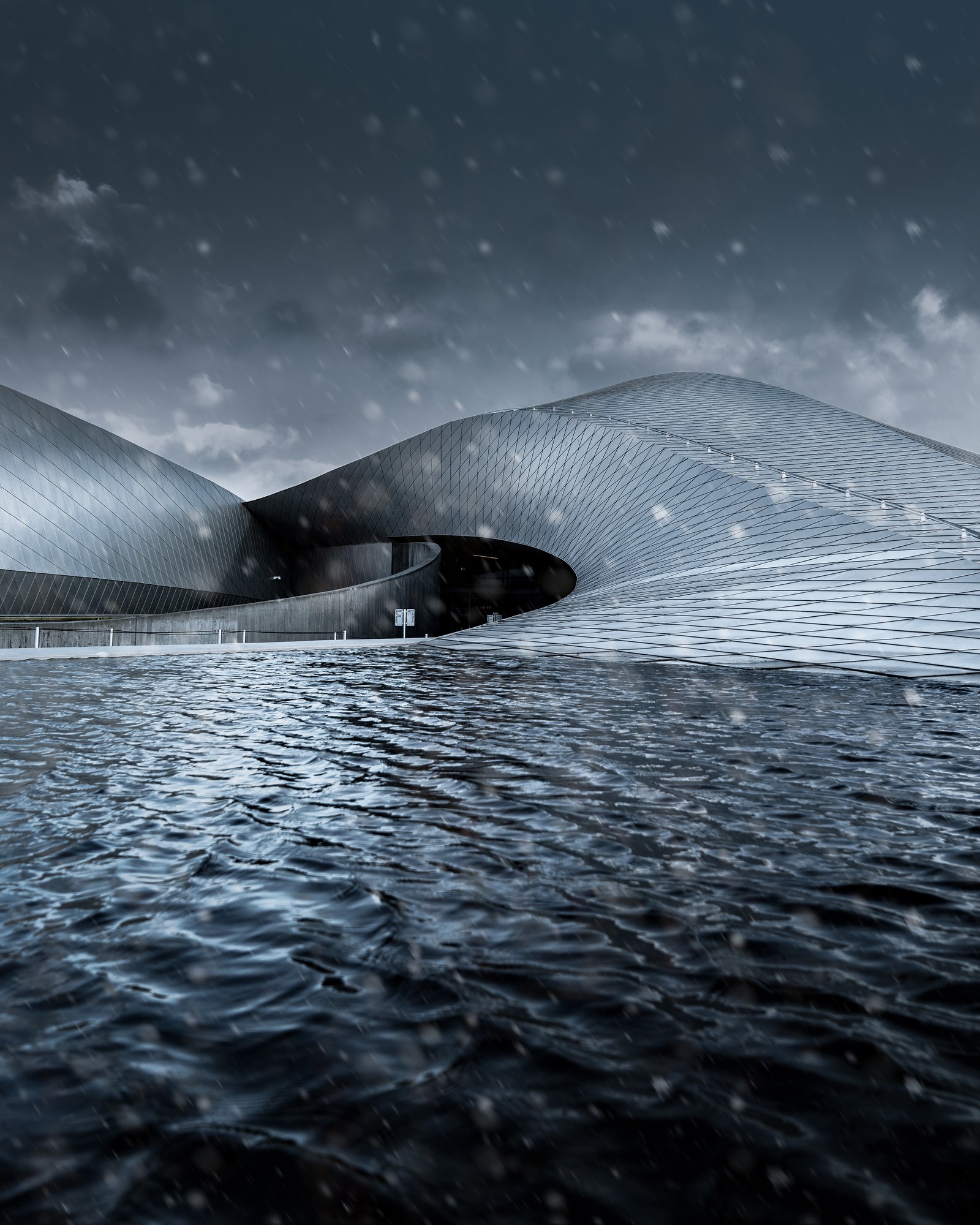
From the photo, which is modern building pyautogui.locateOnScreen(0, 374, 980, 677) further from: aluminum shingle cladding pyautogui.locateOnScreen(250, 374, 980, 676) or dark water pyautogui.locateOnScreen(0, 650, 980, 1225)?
dark water pyautogui.locateOnScreen(0, 650, 980, 1225)

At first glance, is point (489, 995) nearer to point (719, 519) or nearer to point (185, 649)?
point (185, 649)

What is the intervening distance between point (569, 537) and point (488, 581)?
883 inches

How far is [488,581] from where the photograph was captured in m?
53.2

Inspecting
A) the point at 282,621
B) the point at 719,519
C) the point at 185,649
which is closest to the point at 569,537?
the point at 719,519

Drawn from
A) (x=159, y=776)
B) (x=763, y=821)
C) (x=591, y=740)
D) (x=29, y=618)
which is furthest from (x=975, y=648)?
(x=29, y=618)

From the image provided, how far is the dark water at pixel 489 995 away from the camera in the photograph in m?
1.40

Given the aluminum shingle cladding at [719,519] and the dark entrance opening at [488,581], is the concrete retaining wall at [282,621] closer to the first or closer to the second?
the dark entrance opening at [488,581]

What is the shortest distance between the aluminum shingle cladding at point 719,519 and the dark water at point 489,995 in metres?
8.89

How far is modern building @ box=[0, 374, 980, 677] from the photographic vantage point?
14.1 meters

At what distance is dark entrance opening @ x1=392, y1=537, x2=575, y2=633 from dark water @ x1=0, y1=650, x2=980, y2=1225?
1489 inches

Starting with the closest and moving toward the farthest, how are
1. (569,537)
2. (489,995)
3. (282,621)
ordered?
(489,995), (569,537), (282,621)

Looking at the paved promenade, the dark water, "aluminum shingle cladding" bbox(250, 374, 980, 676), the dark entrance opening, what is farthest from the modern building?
the dark water

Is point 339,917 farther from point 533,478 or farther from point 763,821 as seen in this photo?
point 533,478

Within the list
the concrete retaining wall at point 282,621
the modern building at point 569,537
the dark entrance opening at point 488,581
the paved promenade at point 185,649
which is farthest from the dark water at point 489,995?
the dark entrance opening at point 488,581
